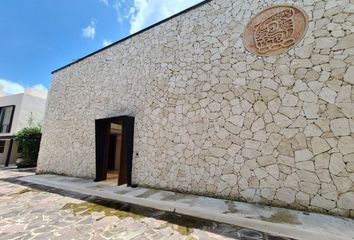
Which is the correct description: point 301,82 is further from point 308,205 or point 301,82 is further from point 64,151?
point 64,151

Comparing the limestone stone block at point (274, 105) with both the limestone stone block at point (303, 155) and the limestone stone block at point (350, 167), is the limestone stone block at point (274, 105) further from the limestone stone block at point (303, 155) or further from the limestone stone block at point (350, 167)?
the limestone stone block at point (350, 167)

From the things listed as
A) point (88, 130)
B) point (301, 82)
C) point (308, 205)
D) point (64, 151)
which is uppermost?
point (301, 82)

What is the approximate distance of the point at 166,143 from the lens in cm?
535

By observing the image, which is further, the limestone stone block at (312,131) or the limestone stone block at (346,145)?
the limestone stone block at (312,131)

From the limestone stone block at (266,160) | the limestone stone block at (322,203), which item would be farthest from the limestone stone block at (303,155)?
the limestone stone block at (322,203)

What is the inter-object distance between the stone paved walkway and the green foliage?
1026 cm

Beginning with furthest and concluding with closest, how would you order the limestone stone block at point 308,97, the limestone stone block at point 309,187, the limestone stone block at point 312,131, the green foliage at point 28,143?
the green foliage at point 28,143
the limestone stone block at point 308,97
the limestone stone block at point 312,131
the limestone stone block at point 309,187

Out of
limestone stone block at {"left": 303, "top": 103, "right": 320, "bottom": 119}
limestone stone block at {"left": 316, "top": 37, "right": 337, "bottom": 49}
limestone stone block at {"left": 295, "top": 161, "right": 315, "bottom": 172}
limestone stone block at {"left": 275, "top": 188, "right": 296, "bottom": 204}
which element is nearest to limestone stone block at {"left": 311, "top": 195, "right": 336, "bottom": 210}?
limestone stone block at {"left": 275, "top": 188, "right": 296, "bottom": 204}

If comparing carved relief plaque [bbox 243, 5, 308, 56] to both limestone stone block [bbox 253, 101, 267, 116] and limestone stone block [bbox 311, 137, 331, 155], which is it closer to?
limestone stone block [bbox 253, 101, 267, 116]

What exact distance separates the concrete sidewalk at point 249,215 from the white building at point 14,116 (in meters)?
15.2

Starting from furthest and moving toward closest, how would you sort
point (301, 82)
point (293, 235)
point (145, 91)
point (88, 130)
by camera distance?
1. point (88, 130)
2. point (145, 91)
3. point (301, 82)
4. point (293, 235)

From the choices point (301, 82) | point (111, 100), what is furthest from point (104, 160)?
point (301, 82)

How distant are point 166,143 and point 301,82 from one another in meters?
3.51

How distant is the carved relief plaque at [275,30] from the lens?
4012mm
